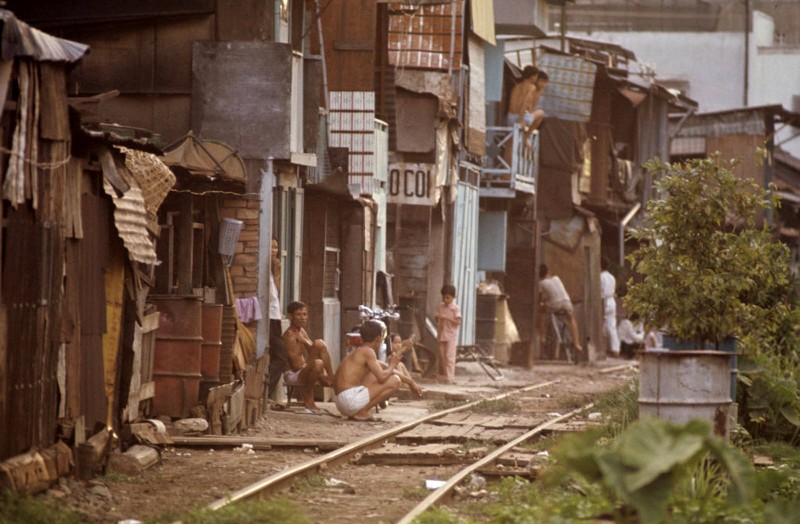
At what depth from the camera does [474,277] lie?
109 ft

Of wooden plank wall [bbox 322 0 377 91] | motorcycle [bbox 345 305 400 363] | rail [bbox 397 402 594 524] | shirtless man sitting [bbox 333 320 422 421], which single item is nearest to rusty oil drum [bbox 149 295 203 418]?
shirtless man sitting [bbox 333 320 422 421]

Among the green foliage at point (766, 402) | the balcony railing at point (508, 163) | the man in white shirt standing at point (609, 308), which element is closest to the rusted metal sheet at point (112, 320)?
the green foliage at point (766, 402)

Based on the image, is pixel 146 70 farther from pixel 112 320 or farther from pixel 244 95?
pixel 112 320

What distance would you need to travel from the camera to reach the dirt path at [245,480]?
1188 centimetres

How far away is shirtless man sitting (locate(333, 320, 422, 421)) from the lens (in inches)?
756

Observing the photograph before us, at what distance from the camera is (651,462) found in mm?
8562

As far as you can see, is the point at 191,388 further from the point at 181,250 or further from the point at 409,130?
the point at 409,130

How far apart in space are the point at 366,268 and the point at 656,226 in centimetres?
884

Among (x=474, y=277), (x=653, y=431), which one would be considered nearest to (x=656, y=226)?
(x=653, y=431)

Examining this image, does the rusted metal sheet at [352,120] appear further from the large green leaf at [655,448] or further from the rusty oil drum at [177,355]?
the large green leaf at [655,448]

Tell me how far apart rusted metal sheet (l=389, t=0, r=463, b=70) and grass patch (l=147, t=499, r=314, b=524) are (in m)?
18.3

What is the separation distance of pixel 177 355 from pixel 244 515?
20.6ft

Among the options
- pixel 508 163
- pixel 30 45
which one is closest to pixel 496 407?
pixel 30 45

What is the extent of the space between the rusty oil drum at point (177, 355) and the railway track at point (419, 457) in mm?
1797
